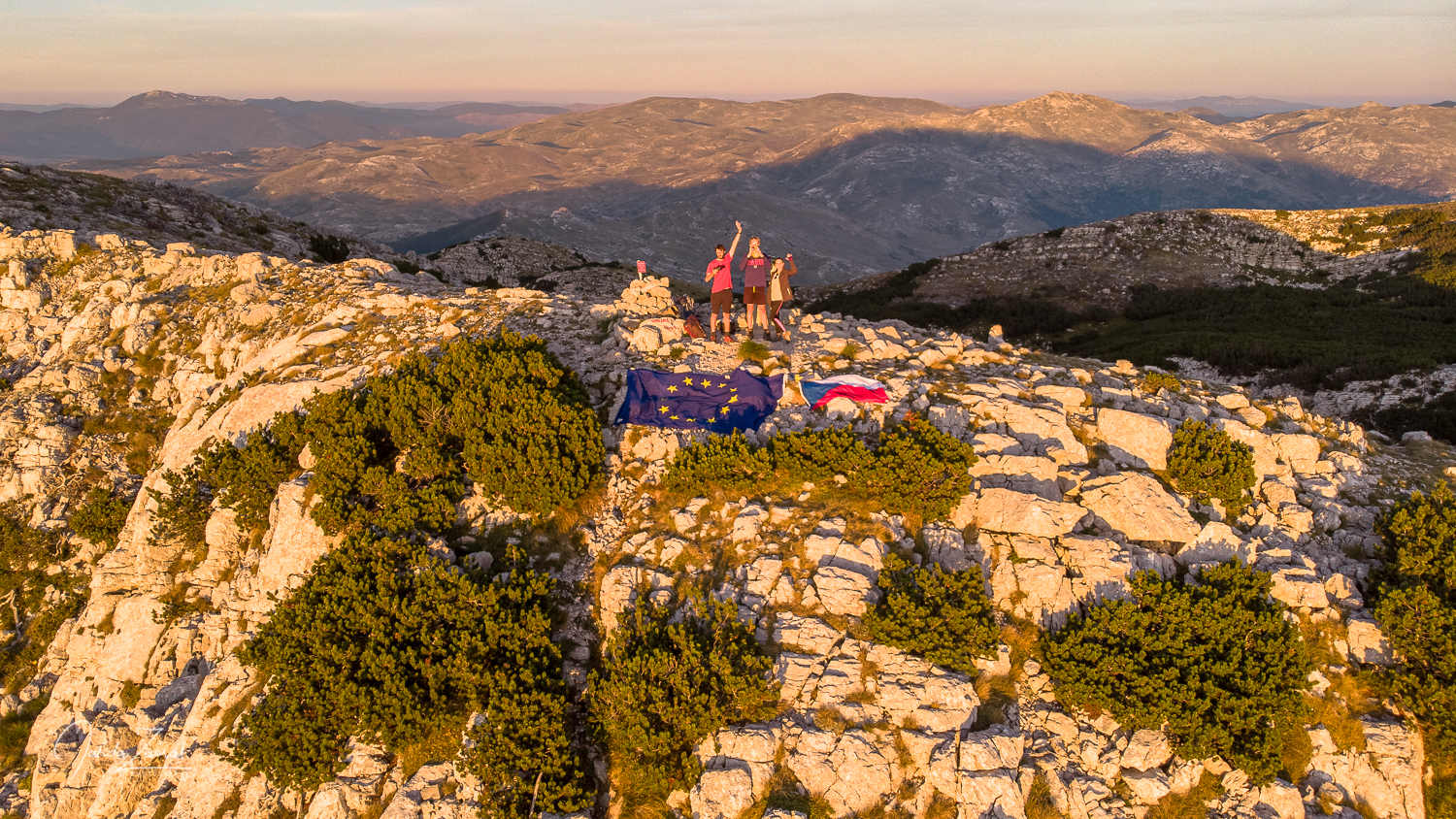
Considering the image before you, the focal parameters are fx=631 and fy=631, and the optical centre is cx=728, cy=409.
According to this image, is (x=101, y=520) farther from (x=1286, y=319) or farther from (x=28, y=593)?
(x=1286, y=319)

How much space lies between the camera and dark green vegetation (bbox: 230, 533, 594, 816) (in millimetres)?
9633

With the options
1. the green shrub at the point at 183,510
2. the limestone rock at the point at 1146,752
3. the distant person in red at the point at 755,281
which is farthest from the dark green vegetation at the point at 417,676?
the distant person in red at the point at 755,281

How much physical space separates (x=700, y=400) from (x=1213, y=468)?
11.4 meters

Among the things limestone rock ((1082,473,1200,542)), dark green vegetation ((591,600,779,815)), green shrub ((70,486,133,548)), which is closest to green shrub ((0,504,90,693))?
green shrub ((70,486,133,548))

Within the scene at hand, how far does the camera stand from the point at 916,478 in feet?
41.2

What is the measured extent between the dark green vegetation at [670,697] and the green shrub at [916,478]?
13.3ft

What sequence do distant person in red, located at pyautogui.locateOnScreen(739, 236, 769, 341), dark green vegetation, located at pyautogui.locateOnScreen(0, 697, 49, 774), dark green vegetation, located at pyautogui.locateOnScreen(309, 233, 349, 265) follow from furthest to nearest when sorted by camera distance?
dark green vegetation, located at pyautogui.locateOnScreen(309, 233, 349, 265)
distant person in red, located at pyautogui.locateOnScreen(739, 236, 769, 341)
dark green vegetation, located at pyautogui.locateOnScreen(0, 697, 49, 774)

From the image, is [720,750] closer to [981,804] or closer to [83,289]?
[981,804]

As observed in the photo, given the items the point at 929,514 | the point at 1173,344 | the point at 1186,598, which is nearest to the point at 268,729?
the point at 929,514

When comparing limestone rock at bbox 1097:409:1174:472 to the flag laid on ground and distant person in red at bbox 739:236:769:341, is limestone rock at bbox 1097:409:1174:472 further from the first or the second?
distant person in red at bbox 739:236:769:341

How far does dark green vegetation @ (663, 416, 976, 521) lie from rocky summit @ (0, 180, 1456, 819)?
161 mm

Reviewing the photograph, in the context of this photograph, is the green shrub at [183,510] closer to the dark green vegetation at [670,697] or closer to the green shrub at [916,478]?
the dark green vegetation at [670,697]

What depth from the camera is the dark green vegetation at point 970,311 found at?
155 feet

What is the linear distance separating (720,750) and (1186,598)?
324 inches
